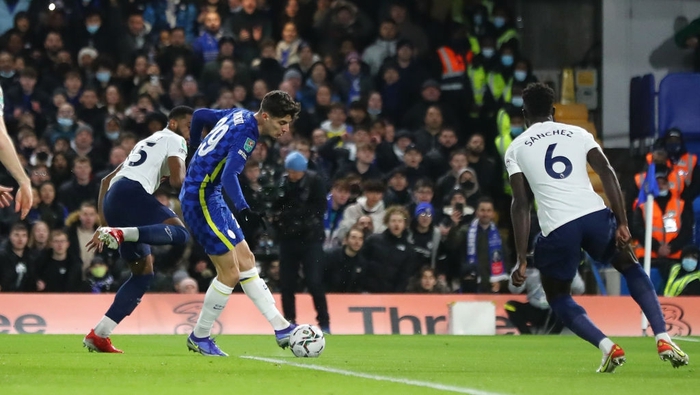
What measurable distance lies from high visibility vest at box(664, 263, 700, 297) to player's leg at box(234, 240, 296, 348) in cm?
837

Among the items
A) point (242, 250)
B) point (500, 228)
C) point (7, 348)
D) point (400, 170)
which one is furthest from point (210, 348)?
point (500, 228)

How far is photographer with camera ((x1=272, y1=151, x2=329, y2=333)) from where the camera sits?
14.5 meters

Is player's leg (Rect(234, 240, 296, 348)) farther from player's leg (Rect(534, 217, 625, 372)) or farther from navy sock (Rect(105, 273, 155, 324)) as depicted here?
player's leg (Rect(534, 217, 625, 372))

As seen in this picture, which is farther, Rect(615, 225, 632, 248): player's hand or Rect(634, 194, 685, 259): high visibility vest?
Rect(634, 194, 685, 259): high visibility vest

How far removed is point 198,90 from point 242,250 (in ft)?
30.4

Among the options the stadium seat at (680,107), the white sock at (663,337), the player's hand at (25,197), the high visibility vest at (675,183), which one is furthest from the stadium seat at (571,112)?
the player's hand at (25,197)

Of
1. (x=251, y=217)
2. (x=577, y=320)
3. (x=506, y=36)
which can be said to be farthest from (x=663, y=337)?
(x=506, y=36)

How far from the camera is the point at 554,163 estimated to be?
8930 millimetres

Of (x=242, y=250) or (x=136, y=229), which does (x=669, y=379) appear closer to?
(x=242, y=250)

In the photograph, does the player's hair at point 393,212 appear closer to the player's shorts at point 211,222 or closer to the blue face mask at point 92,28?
the blue face mask at point 92,28

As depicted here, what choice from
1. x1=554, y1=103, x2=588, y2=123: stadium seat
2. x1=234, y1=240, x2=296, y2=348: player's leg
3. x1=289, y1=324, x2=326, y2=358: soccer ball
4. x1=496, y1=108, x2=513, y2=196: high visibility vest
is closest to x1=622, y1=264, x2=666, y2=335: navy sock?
x1=289, y1=324, x2=326, y2=358: soccer ball

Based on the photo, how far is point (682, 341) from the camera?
46.5 ft

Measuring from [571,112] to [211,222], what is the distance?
12.1 metres

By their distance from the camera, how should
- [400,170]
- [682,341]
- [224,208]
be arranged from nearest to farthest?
[224,208], [682,341], [400,170]
